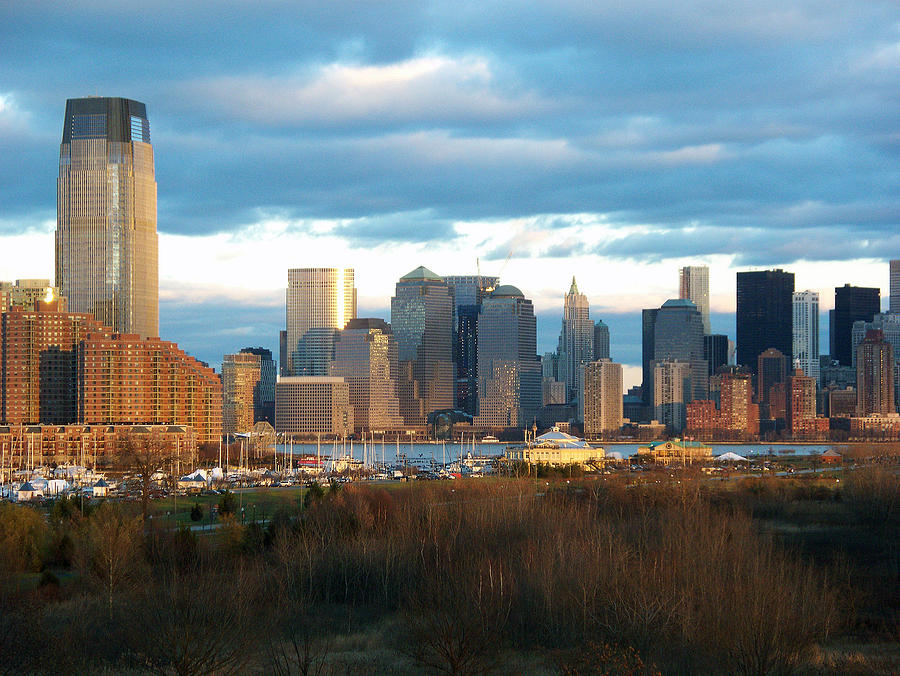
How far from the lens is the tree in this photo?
84.1 m

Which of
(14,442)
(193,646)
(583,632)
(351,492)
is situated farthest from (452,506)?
(14,442)

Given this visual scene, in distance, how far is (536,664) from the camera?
1606 inches

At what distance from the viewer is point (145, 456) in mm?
109375

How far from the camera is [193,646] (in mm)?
36094

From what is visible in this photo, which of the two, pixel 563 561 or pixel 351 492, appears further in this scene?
pixel 351 492

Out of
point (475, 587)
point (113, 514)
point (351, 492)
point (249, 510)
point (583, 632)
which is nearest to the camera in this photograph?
point (583, 632)

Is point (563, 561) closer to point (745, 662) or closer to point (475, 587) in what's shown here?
point (475, 587)

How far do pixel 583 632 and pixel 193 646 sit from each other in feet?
47.1

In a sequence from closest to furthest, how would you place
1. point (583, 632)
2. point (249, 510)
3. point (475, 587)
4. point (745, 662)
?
point (745, 662) → point (583, 632) → point (475, 587) → point (249, 510)

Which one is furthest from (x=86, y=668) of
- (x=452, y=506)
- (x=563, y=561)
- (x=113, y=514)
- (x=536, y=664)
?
(x=452, y=506)

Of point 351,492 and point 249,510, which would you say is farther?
point 249,510

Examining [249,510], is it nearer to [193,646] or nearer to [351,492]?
[351,492]

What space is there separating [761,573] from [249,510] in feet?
169

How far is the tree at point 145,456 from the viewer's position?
84062mm
